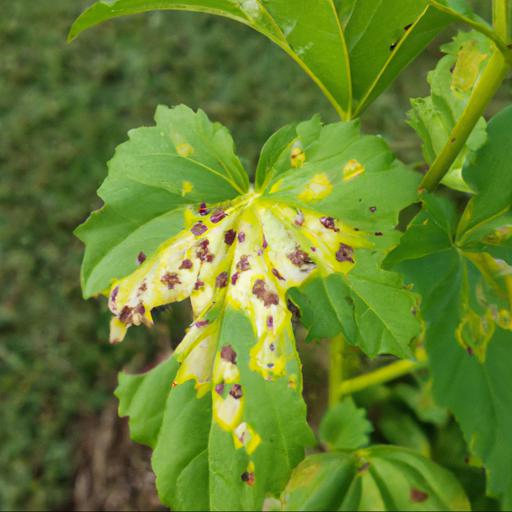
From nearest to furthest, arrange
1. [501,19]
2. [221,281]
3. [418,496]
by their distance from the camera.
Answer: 1. [501,19]
2. [221,281]
3. [418,496]

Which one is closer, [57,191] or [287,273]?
[287,273]

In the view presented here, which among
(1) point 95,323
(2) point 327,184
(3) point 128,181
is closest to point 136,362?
(1) point 95,323

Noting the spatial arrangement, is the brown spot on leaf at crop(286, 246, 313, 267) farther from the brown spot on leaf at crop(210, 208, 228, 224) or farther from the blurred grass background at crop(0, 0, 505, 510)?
the blurred grass background at crop(0, 0, 505, 510)

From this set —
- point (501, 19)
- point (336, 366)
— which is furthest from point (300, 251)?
point (336, 366)

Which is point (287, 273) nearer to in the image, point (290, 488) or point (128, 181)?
point (128, 181)

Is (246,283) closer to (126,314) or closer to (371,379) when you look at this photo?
(126,314)

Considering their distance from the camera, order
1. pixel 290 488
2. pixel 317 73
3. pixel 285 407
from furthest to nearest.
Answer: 1. pixel 290 488
2. pixel 317 73
3. pixel 285 407
